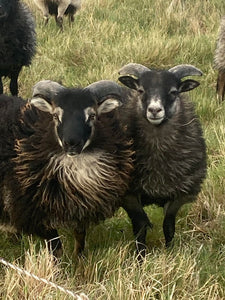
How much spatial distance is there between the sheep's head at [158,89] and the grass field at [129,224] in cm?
87

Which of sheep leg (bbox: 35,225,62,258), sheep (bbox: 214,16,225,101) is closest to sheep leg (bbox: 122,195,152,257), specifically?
sheep leg (bbox: 35,225,62,258)

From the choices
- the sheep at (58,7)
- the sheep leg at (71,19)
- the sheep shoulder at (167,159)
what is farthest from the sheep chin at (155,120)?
the sheep at (58,7)

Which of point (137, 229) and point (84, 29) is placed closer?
point (137, 229)

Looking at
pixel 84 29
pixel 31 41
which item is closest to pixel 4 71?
pixel 31 41

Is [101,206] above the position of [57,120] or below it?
below

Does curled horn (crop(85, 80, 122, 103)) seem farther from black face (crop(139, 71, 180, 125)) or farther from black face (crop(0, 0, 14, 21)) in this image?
black face (crop(0, 0, 14, 21))

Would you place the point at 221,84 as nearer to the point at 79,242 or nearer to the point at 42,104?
the point at 79,242

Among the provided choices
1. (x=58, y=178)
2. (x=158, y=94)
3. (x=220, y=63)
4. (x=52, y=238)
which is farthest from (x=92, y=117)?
(x=220, y=63)

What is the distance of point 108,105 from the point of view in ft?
10.9

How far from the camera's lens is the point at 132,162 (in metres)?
3.59

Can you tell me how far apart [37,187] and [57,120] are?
46cm

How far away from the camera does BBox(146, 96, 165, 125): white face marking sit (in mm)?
3430

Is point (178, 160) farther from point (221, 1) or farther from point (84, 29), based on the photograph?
point (221, 1)

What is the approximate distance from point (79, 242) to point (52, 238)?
0.23 metres
